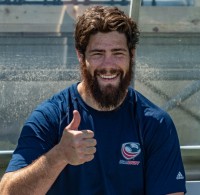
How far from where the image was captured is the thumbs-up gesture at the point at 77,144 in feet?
6.73

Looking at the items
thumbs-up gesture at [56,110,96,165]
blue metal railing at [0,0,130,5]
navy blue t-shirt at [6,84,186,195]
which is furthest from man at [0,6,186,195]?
blue metal railing at [0,0,130,5]

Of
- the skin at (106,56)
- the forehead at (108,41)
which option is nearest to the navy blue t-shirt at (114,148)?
the skin at (106,56)

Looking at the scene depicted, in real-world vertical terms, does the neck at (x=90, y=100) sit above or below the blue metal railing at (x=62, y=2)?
below

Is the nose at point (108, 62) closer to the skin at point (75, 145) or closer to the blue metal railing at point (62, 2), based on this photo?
the skin at point (75, 145)

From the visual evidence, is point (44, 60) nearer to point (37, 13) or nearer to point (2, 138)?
point (37, 13)

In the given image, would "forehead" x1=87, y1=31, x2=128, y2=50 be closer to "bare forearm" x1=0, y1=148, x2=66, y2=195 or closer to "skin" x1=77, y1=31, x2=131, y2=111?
"skin" x1=77, y1=31, x2=131, y2=111

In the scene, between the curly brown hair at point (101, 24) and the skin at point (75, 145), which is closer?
the skin at point (75, 145)

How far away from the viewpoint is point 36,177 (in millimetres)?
2199

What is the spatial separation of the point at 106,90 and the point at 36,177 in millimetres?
474

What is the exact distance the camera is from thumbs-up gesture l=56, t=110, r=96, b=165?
2.05 metres

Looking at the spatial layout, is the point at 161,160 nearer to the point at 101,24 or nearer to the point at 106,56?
the point at 106,56

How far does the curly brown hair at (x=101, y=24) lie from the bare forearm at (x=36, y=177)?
1.80 feet

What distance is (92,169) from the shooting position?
7.80ft

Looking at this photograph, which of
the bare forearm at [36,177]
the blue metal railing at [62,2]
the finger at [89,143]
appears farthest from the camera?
the blue metal railing at [62,2]
